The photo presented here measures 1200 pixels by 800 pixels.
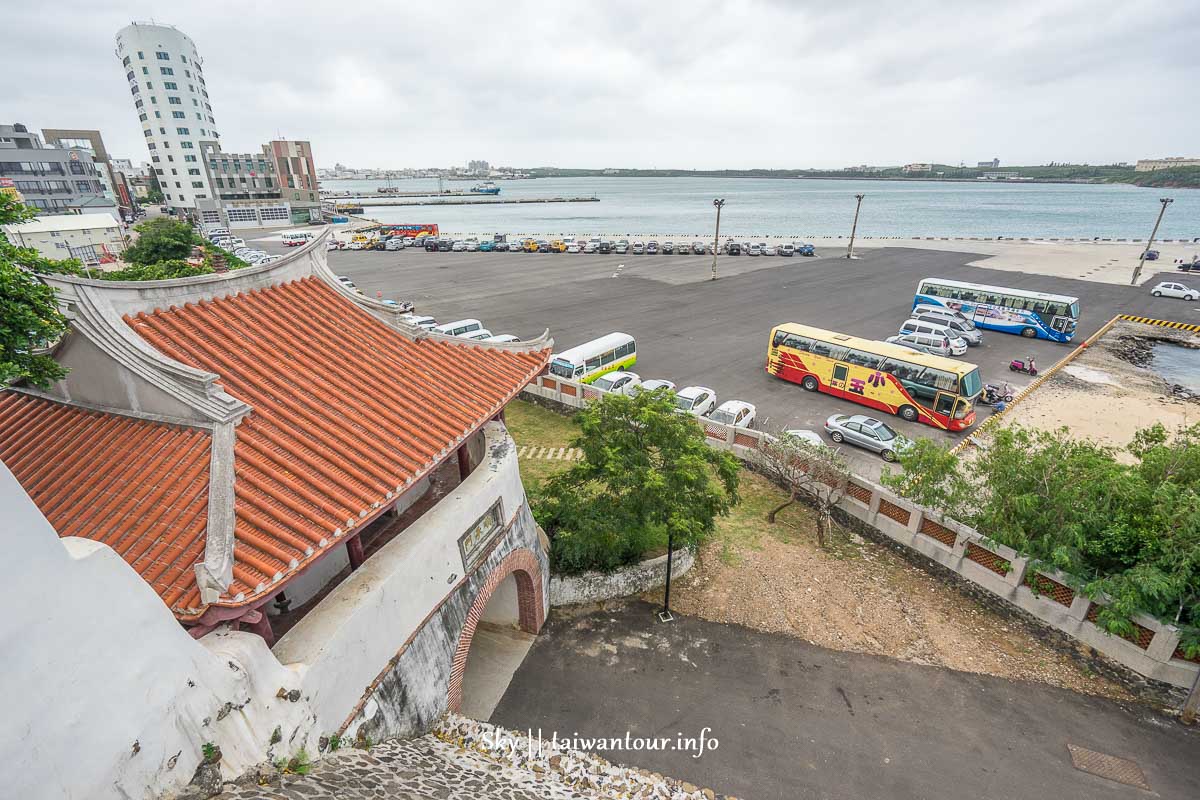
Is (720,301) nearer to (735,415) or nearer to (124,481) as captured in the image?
(735,415)

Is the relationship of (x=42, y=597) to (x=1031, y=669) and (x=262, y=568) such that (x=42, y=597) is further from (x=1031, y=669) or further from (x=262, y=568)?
(x=1031, y=669)

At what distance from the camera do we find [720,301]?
46312 mm

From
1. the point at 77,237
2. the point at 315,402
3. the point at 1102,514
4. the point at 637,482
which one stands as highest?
the point at 315,402

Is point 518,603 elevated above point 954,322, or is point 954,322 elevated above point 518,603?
point 954,322

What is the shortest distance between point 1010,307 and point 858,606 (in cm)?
3272

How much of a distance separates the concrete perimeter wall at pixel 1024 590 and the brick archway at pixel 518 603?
437 inches

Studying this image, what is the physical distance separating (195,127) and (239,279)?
119731 mm

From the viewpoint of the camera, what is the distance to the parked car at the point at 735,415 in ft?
75.5

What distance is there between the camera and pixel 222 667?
6.36 m

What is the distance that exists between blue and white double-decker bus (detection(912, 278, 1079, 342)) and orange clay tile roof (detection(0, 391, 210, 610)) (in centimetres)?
4494

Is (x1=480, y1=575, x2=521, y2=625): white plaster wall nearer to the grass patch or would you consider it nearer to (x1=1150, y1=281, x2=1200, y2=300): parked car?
the grass patch

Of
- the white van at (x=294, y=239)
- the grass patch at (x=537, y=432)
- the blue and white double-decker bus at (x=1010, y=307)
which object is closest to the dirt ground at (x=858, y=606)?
the grass patch at (x=537, y=432)

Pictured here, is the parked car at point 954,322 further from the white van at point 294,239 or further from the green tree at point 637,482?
the white van at point 294,239

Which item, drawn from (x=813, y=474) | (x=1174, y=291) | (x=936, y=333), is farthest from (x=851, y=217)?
(x=813, y=474)
